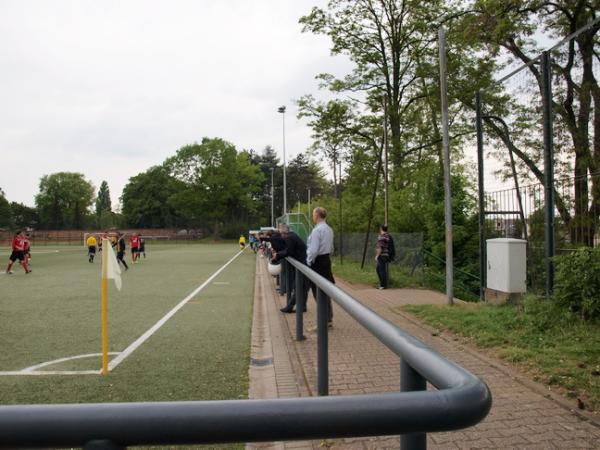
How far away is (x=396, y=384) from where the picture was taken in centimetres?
350

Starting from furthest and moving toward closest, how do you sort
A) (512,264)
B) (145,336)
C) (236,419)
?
(512,264) → (145,336) → (236,419)

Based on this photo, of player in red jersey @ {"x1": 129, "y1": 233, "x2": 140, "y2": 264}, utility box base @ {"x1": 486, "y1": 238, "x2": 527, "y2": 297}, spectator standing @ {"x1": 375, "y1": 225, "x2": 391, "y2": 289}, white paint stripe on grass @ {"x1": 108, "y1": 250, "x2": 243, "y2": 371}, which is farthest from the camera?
player in red jersey @ {"x1": 129, "y1": 233, "x2": 140, "y2": 264}

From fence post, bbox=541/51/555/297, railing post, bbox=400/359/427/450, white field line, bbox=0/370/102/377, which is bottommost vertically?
white field line, bbox=0/370/102/377

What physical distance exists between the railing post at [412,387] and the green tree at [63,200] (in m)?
127

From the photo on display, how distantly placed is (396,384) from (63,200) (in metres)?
132

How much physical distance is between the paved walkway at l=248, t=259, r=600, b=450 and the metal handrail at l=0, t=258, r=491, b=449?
1.24 metres

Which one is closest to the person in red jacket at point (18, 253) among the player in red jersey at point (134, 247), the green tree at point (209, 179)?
the player in red jersey at point (134, 247)

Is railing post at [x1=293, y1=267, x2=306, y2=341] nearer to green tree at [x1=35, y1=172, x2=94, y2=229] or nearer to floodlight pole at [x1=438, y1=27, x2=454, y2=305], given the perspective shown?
floodlight pole at [x1=438, y1=27, x2=454, y2=305]

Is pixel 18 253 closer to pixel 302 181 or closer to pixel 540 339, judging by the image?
pixel 540 339

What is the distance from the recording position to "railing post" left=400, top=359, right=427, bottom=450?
164 centimetres

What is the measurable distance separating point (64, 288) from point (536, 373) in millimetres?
13170

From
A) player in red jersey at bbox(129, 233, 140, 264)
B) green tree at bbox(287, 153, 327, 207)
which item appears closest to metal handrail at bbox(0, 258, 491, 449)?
player in red jersey at bbox(129, 233, 140, 264)

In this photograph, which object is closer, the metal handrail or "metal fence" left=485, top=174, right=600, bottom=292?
the metal handrail

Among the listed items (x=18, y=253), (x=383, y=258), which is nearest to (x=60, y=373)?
(x=383, y=258)
